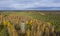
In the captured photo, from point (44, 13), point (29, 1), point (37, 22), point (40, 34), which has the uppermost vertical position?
point (29, 1)

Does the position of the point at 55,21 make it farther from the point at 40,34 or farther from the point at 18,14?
the point at 18,14

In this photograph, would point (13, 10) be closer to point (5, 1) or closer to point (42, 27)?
point (5, 1)

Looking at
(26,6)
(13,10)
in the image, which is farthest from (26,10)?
(13,10)

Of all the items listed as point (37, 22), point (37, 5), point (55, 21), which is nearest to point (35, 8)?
point (37, 5)

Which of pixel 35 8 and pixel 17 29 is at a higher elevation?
pixel 35 8

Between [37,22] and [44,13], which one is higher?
[44,13]

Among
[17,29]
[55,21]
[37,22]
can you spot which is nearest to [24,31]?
[17,29]
